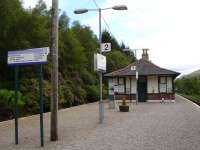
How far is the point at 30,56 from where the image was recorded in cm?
1248

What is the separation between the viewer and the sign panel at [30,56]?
40.2ft

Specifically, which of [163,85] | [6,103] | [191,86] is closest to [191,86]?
[191,86]

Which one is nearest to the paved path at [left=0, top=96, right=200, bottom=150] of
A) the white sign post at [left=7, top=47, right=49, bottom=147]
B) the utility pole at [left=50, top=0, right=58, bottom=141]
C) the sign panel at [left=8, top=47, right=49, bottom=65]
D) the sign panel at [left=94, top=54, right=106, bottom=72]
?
the utility pole at [left=50, top=0, right=58, bottom=141]

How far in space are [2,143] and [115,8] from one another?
10316 millimetres

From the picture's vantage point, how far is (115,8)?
20.8 m

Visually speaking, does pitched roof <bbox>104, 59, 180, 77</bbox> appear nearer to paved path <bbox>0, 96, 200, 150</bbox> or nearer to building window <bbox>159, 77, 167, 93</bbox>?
building window <bbox>159, 77, 167, 93</bbox>

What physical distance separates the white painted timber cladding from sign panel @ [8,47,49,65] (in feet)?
103

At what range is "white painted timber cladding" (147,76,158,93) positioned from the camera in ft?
141

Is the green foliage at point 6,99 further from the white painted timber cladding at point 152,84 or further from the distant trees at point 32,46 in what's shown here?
the white painted timber cladding at point 152,84

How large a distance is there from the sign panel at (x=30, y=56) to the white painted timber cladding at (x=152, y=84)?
3130cm

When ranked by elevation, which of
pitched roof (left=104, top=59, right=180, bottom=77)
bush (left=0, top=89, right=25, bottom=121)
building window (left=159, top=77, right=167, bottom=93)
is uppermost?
pitched roof (left=104, top=59, right=180, bottom=77)

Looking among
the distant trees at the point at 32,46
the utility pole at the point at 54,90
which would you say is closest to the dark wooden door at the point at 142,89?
the distant trees at the point at 32,46

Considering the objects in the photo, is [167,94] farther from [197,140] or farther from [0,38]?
[197,140]

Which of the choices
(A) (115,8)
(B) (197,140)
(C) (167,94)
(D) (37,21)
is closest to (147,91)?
(C) (167,94)
